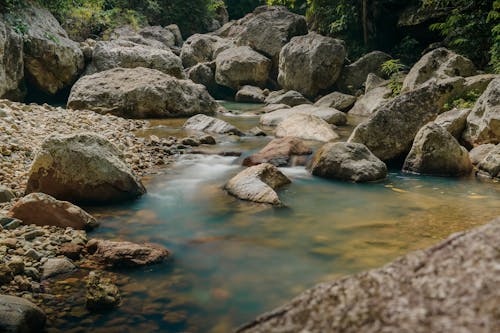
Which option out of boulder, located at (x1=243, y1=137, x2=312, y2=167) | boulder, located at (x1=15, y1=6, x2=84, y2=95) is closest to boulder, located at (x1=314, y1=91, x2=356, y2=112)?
boulder, located at (x1=243, y1=137, x2=312, y2=167)

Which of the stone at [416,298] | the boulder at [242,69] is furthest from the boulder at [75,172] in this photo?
the boulder at [242,69]

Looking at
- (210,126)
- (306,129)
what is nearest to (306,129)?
(306,129)

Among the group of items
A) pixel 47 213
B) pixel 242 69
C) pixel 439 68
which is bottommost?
pixel 47 213

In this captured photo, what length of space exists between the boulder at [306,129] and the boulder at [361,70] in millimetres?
→ 7513

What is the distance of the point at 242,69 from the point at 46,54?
9.11m

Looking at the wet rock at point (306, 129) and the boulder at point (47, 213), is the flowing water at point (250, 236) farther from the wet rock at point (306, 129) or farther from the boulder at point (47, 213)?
the wet rock at point (306, 129)

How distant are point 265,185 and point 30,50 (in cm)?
1023

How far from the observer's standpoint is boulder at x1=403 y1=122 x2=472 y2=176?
6.61 m

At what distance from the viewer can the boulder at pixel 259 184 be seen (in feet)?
17.1

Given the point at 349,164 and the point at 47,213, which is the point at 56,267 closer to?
the point at 47,213

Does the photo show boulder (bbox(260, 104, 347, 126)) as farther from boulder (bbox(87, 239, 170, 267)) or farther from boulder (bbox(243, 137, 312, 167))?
boulder (bbox(87, 239, 170, 267))

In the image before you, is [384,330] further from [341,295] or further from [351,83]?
[351,83]

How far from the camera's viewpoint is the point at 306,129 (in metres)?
9.86

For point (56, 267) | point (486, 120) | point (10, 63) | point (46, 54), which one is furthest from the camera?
point (46, 54)
